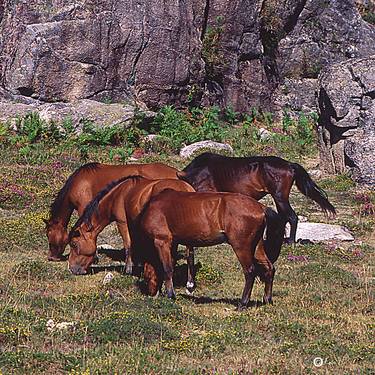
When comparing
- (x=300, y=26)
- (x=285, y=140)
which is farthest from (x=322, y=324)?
(x=300, y=26)

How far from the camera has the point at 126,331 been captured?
8.40 metres

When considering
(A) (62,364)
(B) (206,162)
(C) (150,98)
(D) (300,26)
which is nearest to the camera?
(A) (62,364)

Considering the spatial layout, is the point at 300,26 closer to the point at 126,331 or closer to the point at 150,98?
the point at 150,98

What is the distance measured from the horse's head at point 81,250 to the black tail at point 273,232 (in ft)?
9.09

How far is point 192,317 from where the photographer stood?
31.1 feet

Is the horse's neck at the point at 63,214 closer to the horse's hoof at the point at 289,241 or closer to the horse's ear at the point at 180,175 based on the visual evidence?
the horse's ear at the point at 180,175

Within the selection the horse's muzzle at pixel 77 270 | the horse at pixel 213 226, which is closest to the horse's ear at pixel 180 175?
the horse's muzzle at pixel 77 270

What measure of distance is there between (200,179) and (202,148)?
36.0 ft

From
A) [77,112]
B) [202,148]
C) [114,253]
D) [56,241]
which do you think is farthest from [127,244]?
[77,112]

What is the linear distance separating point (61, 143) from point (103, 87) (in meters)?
5.70

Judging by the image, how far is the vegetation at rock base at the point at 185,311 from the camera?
7641 mm

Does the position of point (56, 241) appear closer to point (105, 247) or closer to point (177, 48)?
point (105, 247)

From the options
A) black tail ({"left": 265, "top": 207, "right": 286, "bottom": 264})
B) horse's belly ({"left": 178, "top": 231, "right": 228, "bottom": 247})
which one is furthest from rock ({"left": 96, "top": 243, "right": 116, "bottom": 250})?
horse's belly ({"left": 178, "top": 231, "right": 228, "bottom": 247})

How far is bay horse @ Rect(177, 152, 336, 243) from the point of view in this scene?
15031mm
